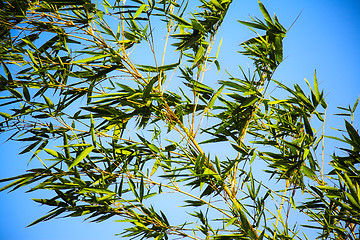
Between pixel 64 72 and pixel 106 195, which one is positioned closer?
pixel 106 195

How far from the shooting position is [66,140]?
7.01 ft

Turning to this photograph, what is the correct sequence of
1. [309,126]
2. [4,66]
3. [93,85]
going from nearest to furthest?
[309,126] < [93,85] < [4,66]

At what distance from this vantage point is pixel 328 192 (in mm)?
2135

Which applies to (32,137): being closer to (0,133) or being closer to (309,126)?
(0,133)

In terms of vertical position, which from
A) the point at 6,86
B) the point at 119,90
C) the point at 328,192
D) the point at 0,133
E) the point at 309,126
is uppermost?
the point at 6,86

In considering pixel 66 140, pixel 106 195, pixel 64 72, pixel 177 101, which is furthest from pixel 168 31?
pixel 106 195

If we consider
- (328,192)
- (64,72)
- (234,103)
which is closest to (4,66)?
(64,72)

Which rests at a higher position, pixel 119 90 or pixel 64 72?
pixel 64 72

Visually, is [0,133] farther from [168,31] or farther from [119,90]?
[168,31]

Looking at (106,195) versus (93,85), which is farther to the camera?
(93,85)

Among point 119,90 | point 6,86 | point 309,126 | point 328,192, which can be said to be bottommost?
point 328,192

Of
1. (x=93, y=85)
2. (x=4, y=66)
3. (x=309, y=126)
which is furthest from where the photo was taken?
(x=4, y=66)

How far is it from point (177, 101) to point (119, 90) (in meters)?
0.41

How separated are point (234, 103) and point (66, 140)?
1.19 meters
